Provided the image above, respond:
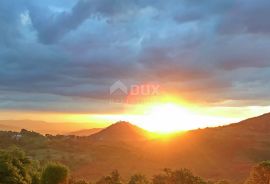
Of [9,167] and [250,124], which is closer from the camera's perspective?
[9,167]

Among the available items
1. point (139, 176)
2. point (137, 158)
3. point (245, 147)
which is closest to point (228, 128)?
point (245, 147)

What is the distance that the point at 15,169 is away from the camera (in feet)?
129

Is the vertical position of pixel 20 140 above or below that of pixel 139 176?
above

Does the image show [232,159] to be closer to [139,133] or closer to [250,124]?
[250,124]

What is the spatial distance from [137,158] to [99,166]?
46.0ft

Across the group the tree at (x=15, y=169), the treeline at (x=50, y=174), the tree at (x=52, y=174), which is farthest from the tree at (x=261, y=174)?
the tree at (x=15, y=169)

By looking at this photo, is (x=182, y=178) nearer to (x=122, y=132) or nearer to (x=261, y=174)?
(x=261, y=174)

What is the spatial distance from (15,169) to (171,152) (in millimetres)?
83073

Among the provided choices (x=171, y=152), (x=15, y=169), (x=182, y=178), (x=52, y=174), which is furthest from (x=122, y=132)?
(x=15, y=169)

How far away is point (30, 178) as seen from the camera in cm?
4209

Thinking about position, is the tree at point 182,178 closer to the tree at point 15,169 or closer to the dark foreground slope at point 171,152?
the tree at point 15,169

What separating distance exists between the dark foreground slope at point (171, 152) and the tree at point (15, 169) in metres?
42.9

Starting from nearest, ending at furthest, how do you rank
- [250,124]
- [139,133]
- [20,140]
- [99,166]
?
[99,166], [20,140], [250,124], [139,133]

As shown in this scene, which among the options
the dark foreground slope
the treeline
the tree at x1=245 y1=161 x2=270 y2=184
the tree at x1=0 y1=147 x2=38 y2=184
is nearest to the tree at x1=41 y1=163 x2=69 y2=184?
the treeline
